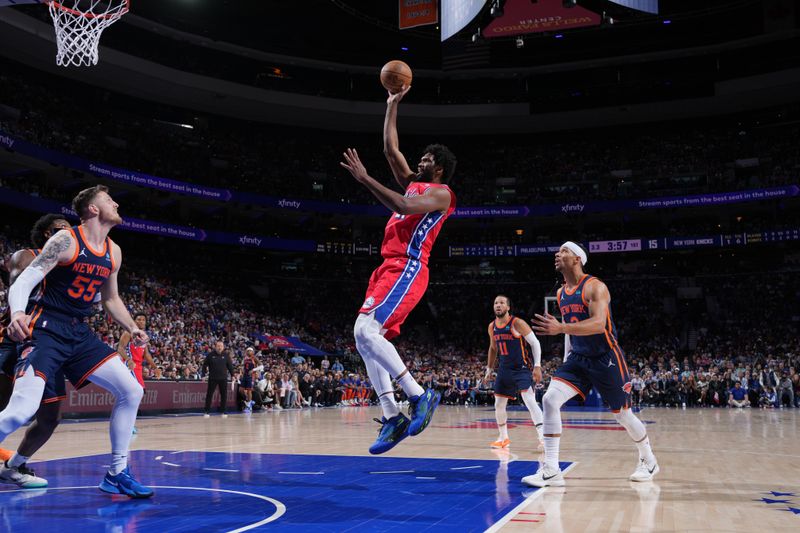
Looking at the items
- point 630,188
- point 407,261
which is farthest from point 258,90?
point 407,261

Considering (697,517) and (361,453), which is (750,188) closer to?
(361,453)

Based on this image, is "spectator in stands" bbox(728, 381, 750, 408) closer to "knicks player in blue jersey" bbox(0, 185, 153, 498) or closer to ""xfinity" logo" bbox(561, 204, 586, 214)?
""xfinity" logo" bbox(561, 204, 586, 214)

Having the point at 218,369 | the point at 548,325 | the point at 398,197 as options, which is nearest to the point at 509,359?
the point at 548,325

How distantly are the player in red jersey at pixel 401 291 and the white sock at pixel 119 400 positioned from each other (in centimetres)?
186

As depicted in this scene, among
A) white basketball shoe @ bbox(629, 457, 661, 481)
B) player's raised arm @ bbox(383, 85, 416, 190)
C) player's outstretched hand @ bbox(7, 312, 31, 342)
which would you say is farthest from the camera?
white basketball shoe @ bbox(629, 457, 661, 481)

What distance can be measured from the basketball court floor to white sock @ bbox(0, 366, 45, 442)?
0.61 metres

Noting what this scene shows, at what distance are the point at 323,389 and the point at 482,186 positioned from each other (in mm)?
19584

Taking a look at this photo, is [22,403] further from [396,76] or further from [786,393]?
[786,393]

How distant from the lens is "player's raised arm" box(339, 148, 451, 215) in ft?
16.9

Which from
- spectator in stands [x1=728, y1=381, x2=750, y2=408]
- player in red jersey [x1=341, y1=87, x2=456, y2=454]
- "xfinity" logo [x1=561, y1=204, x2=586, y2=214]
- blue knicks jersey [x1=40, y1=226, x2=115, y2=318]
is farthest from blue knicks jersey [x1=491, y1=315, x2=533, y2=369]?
"xfinity" logo [x1=561, y1=204, x2=586, y2=214]

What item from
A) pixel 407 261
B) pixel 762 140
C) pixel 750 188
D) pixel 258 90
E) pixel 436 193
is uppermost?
pixel 258 90

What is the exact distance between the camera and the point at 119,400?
18.9ft

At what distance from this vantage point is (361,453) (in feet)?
31.6

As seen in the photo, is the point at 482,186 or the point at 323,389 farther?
the point at 482,186
